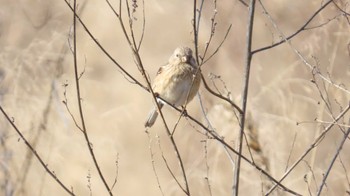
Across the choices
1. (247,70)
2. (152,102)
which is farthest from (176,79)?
(152,102)

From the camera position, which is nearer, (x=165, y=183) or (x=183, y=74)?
(x=183, y=74)

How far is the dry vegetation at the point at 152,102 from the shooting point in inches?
282

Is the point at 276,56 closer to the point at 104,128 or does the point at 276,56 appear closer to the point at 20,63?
the point at 104,128

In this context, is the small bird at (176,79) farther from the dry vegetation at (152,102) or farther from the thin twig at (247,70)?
the dry vegetation at (152,102)

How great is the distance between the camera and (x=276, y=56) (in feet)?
29.9

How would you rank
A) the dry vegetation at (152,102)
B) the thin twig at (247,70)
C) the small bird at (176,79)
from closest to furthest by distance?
the thin twig at (247,70) < the small bird at (176,79) < the dry vegetation at (152,102)

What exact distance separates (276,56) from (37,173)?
3.43 metres

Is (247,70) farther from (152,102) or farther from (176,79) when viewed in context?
(152,102)

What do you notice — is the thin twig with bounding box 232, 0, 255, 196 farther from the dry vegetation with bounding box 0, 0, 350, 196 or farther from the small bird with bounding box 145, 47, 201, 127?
the dry vegetation with bounding box 0, 0, 350, 196

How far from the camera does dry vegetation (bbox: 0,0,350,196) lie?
7.16 metres

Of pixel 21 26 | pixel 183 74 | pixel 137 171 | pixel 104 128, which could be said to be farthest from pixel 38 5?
pixel 183 74

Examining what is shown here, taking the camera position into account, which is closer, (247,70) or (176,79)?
(247,70)

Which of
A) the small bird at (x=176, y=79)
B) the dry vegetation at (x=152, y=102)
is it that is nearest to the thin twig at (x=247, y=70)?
the small bird at (x=176, y=79)

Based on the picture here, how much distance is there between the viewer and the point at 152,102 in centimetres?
661
